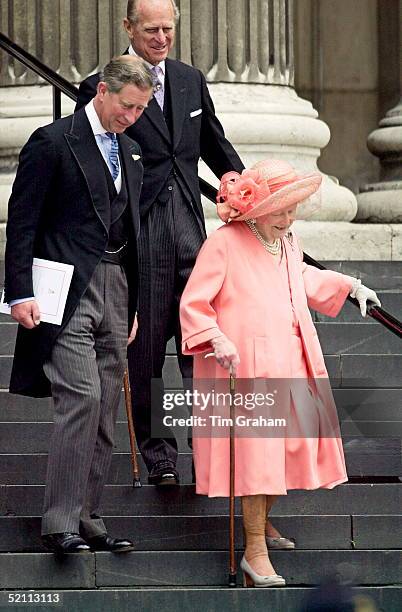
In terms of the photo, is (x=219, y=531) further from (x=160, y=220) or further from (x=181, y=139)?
(x=181, y=139)

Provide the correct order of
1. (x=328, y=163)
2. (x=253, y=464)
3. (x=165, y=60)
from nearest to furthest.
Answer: (x=253, y=464), (x=165, y=60), (x=328, y=163)

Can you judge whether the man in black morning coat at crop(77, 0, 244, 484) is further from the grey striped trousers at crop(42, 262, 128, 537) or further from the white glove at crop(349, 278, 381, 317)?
the white glove at crop(349, 278, 381, 317)

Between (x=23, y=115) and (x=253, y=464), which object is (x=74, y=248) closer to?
(x=253, y=464)

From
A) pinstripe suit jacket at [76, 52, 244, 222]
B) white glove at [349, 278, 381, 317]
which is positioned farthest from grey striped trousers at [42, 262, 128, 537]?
white glove at [349, 278, 381, 317]

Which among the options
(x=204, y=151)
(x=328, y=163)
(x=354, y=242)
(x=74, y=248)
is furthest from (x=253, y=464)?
(x=328, y=163)

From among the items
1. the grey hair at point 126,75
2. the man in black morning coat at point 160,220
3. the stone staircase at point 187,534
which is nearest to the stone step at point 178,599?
the stone staircase at point 187,534

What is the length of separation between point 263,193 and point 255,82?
164 inches

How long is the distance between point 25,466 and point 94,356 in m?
1.16

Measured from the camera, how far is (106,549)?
21.0 feet

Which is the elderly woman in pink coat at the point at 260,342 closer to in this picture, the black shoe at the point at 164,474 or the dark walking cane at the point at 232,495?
the dark walking cane at the point at 232,495

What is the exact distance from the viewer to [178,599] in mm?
6324

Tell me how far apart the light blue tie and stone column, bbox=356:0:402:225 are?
493 centimetres

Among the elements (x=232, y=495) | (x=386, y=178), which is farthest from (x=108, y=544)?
(x=386, y=178)

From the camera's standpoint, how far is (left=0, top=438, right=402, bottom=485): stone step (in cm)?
724
